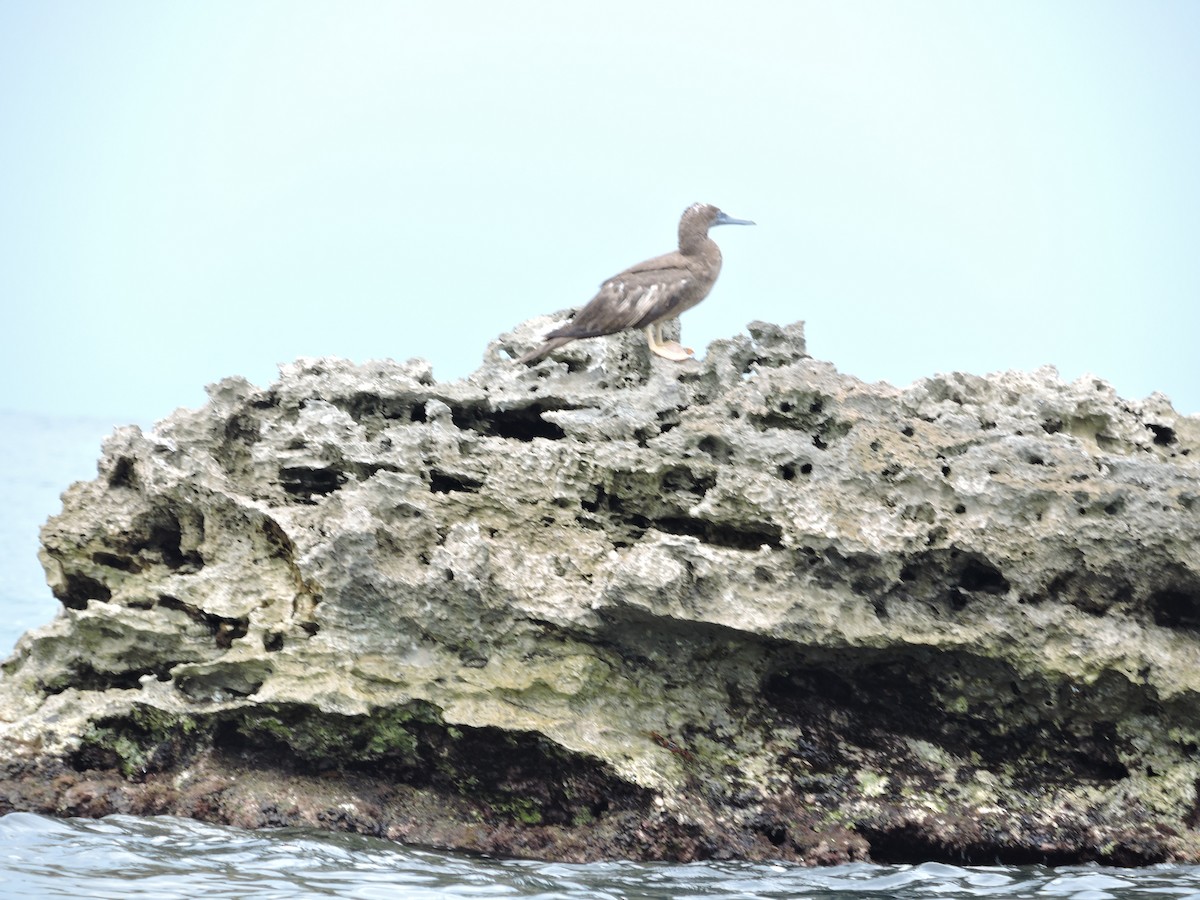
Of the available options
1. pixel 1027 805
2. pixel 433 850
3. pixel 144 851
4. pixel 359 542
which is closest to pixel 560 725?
pixel 433 850

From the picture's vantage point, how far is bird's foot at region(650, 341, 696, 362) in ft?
30.7

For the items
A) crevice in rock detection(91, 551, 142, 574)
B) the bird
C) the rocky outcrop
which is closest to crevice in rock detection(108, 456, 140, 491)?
crevice in rock detection(91, 551, 142, 574)

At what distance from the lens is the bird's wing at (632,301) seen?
9445 millimetres

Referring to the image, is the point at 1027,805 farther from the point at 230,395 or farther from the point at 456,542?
the point at 230,395

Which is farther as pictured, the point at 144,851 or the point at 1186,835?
the point at 1186,835

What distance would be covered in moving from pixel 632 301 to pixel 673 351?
48 cm

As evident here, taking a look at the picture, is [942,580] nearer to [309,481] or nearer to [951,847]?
[951,847]

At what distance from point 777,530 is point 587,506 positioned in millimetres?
1277

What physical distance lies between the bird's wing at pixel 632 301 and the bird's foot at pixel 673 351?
21 centimetres

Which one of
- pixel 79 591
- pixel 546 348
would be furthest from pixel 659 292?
pixel 79 591

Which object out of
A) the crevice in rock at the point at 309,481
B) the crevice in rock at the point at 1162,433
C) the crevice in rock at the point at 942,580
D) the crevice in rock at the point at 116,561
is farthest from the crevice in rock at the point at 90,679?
the crevice in rock at the point at 1162,433

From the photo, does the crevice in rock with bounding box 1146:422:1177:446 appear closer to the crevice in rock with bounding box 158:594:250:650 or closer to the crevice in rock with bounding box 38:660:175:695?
the crevice in rock with bounding box 158:594:250:650

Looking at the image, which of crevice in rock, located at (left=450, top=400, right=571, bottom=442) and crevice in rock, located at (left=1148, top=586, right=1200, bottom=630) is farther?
crevice in rock, located at (left=450, top=400, right=571, bottom=442)

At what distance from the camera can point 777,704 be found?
831cm
